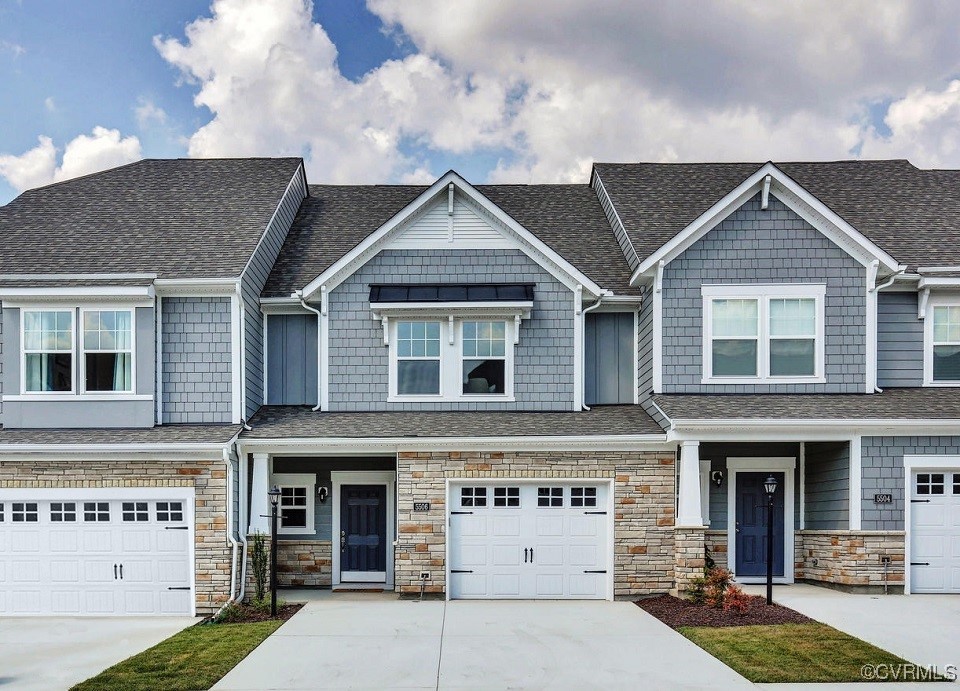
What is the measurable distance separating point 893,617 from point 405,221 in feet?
34.4

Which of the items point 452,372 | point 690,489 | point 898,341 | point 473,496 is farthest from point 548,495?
point 898,341

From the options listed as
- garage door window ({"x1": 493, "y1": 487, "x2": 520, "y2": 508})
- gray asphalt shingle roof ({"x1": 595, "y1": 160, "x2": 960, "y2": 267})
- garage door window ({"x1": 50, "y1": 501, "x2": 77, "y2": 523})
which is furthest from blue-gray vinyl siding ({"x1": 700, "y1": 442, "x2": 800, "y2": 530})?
garage door window ({"x1": 50, "y1": 501, "x2": 77, "y2": 523})

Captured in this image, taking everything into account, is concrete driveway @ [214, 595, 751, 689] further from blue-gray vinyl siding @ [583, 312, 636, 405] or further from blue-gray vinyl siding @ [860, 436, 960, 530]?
blue-gray vinyl siding @ [860, 436, 960, 530]

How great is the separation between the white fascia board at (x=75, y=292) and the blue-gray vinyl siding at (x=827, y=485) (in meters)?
12.2

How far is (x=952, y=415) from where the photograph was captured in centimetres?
1560

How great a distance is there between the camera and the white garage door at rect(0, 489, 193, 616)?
49.7ft

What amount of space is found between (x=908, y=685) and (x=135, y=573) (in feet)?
37.8

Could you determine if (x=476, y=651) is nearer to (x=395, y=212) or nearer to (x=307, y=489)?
(x=307, y=489)

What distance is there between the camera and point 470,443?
51.6 ft

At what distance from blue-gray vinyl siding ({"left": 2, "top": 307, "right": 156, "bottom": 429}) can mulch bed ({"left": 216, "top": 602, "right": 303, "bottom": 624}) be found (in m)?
3.68

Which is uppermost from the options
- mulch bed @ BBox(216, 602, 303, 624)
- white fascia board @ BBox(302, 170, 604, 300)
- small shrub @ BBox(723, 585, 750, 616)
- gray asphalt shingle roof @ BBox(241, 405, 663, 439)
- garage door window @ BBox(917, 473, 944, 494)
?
white fascia board @ BBox(302, 170, 604, 300)

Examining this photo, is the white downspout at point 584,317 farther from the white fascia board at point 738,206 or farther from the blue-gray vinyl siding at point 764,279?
the blue-gray vinyl siding at point 764,279

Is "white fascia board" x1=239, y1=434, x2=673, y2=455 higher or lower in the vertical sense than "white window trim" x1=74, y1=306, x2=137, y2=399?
lower

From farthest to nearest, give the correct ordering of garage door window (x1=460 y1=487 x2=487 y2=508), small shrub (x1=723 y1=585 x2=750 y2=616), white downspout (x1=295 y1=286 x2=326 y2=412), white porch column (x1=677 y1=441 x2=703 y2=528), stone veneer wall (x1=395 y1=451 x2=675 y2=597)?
1. white downspout (x1=295 y1=286 x2=326 y2=412)
2. garage door window (x1=460 y1=487 x2=487 y2=508)
3. stone veneer wall (x1=395 y1=451 x2=675 y2=597)
4. white porch column (x1=677 y1=441 x2=703 y2=528)
5. small shrub (x1=723 y1=585 x2=750 y2=616)
